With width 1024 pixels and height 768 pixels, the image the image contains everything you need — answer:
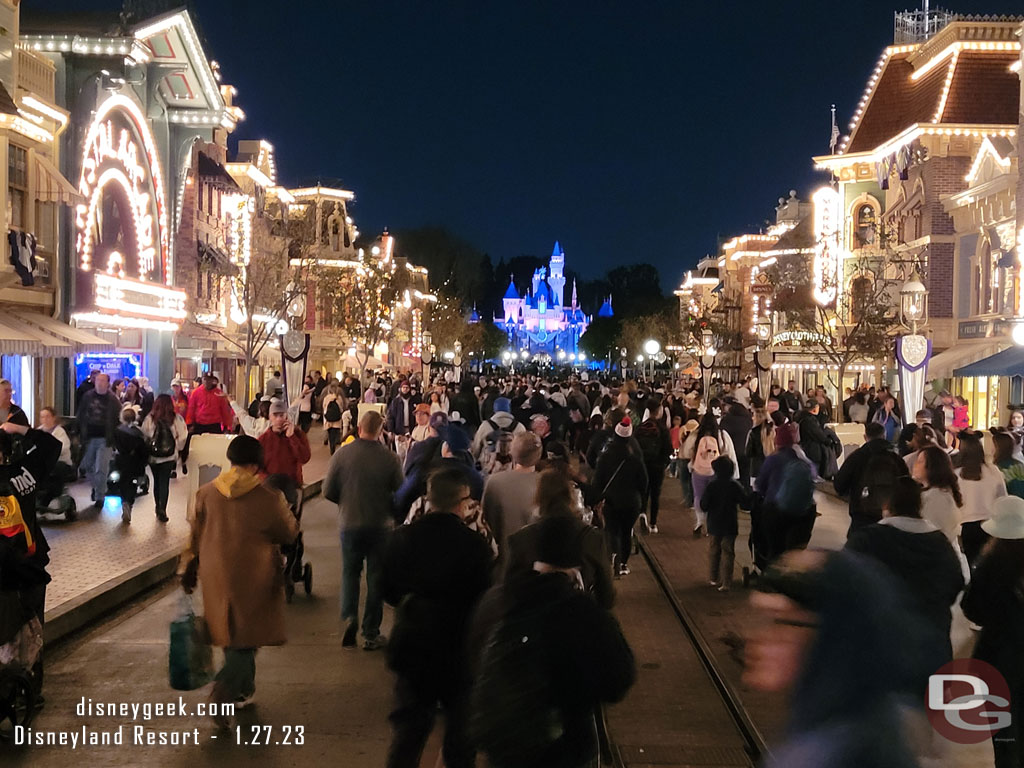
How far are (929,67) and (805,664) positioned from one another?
134ft

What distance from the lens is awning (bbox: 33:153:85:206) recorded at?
23219 mm

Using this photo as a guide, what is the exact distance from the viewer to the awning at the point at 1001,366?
25569mm

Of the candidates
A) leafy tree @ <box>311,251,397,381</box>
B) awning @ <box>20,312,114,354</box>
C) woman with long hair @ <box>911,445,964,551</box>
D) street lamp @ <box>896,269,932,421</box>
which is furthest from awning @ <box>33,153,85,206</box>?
leafy tree @ <box>311,251,397,381</box>

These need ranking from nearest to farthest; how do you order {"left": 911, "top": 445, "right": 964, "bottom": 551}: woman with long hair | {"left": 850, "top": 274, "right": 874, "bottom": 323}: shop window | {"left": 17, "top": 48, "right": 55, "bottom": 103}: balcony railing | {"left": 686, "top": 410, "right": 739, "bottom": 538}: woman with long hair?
{"left": 911, "top": 445, "right": 964, "bottom": 551}: woman with long hair < {"left": 686, "top": 410, "right": 739, "bottom": 538}: woman with long hair < {"left": 17, "top": 48, "right": 55, "bottom": 103}: balcony railing < {"left": 850, "top": 274, "right": 874, "bottom": 323}: shop window

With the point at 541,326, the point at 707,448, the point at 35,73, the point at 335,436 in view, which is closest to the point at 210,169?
the point at 35,73

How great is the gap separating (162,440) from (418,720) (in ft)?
34.9

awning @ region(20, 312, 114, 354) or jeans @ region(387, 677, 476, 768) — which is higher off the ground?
awning @ region(20, 312, 114, 354)

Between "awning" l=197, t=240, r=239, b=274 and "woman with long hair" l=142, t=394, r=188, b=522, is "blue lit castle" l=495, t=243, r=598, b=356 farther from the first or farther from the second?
"woman with long hair" l=142, t=394, r=188, b=522

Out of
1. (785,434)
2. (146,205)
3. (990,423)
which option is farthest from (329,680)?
(990,423)

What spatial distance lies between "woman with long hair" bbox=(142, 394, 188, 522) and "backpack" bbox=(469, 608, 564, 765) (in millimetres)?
11932

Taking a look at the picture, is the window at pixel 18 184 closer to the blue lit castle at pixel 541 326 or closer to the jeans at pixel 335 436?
the jeans at pixel 335 436

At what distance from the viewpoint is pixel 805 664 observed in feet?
12.4

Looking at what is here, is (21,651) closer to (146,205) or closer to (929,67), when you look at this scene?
(146,205)

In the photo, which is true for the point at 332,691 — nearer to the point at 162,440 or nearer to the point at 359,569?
the point at 359,569
